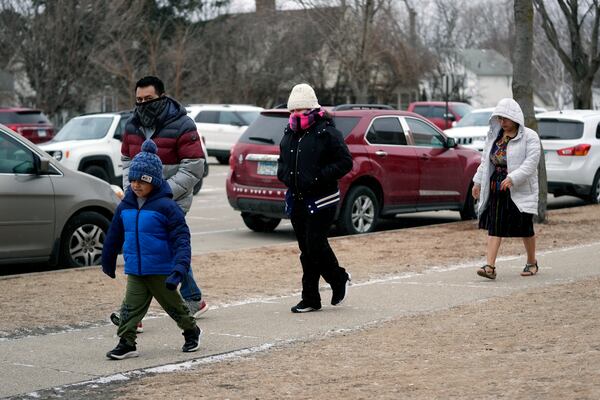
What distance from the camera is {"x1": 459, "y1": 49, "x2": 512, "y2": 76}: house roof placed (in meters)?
97.4

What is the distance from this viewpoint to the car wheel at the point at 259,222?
16734 mm

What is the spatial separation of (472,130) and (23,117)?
11924 mm

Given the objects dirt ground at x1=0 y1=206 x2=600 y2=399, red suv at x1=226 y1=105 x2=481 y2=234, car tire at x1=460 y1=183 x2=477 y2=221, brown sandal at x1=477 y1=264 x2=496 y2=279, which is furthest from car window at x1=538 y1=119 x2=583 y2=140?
brown sandal at x1=477 y1=264 x2=496 y2=279

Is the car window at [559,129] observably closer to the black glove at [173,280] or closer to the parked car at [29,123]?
the black glove at [173,280]

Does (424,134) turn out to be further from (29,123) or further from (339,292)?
(29,123)

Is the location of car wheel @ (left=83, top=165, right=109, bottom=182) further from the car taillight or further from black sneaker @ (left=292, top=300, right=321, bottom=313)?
black sneaker @ (left=292, top=300, right=321, bottom=313)

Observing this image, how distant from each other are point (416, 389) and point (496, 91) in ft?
338

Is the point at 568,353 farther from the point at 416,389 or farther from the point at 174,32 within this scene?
the point at 174,32

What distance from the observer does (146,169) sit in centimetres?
753

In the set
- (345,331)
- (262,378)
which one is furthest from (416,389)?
(345,331)

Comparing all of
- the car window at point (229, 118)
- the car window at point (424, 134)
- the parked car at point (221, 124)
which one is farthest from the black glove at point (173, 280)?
the car window at point (229, 118)

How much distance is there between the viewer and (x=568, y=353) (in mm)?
7270

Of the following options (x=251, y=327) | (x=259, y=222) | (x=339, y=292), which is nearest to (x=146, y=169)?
(x=251, y=327)

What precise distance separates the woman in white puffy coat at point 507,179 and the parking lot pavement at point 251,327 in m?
0.51
